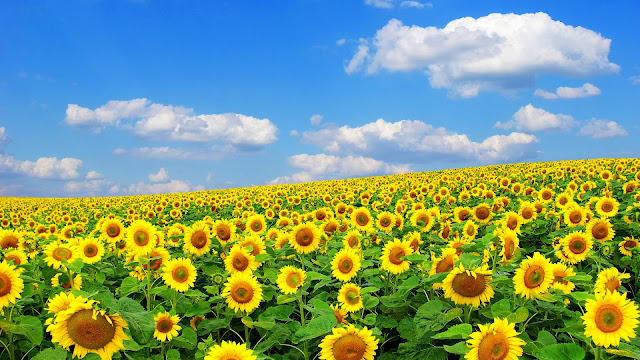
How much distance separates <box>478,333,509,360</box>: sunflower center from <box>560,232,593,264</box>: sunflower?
397 cm

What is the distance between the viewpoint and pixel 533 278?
13.3 feet

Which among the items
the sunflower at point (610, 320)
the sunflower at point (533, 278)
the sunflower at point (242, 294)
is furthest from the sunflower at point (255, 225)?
the sunflower at point (610, 320)

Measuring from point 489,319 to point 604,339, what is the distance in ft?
4.12

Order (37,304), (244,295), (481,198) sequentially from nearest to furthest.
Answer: (244,295), (37,304), (481,198)

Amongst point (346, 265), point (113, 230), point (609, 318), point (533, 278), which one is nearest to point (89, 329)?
point (346, 265)

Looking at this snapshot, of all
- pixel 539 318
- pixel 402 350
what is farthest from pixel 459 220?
pixel 402 350

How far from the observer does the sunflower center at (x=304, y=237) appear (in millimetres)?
6492

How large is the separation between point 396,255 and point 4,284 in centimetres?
401

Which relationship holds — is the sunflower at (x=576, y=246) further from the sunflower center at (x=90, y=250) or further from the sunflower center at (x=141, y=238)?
the sunflower center at (x=90, y=250)

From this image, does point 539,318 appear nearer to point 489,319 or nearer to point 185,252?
point 489,319

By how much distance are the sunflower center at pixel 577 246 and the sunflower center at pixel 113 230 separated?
684cm

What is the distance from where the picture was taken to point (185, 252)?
615 cm

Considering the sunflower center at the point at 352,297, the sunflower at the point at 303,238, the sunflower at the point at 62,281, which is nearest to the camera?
the sunflower center at the point at 352,297

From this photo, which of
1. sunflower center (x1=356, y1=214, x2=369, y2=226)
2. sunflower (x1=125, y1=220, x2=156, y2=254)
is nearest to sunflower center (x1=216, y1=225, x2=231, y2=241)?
sunflower (x1=125, y1=220, x2=156, y2=254)
